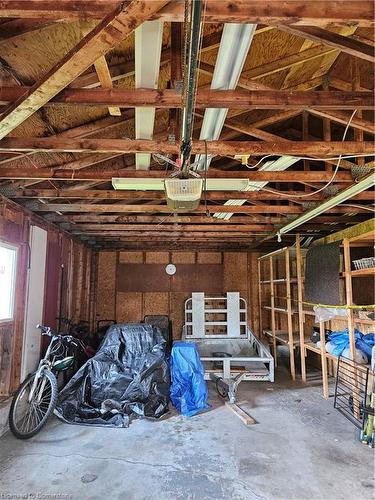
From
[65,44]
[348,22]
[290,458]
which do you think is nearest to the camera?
[348,22]

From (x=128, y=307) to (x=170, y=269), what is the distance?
1.28 metres

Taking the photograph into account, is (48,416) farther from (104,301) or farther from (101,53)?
(104,301)

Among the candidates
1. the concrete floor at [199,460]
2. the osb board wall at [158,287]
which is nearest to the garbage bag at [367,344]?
the concrete floor at [199,460]

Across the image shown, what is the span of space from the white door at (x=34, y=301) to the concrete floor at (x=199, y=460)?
2.83 ft

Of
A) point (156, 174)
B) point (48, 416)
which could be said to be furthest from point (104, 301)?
point (156, 174)

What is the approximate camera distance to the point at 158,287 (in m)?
7.55

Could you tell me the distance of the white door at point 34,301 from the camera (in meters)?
3.94

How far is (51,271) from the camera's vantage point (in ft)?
15.7

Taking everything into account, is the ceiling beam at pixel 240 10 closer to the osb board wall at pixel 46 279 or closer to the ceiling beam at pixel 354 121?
the ceiling beam at pixel 354 121

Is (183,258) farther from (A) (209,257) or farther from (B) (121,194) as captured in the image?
(B) (121,194)

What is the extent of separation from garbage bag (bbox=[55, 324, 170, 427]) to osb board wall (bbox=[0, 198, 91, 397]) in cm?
69

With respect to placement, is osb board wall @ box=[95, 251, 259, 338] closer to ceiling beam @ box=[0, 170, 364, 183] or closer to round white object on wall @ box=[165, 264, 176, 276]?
round white object on wall @ box=[165, 264, 176, 276]

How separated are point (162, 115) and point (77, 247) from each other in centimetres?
385

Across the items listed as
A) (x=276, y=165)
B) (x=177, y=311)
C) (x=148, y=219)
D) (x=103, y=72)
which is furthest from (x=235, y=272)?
(x=103, y=72)
